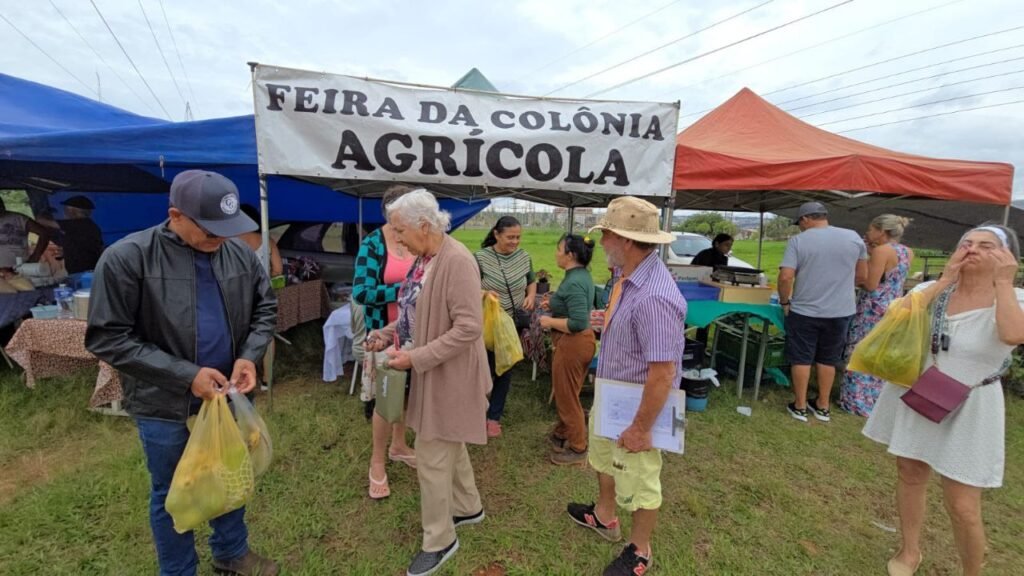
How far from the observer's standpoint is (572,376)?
10.3 ft

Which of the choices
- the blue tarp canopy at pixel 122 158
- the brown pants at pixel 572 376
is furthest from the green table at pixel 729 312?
the blue tarp canopy at pixel 122 158

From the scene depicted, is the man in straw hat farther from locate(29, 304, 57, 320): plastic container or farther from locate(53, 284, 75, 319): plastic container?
locate(29, 304, 57, 320): plastic container

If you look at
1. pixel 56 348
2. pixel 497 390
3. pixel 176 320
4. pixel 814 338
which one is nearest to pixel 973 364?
pixel 814 338

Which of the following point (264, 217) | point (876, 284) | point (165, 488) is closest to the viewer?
point (165, 488)

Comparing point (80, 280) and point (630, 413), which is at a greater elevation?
point (80, 280)

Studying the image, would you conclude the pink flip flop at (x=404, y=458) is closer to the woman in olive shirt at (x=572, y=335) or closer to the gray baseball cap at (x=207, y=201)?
the woman in olive shirt at (x=572, y=335)

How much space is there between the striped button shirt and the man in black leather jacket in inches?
57.4

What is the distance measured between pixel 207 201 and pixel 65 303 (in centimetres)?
338

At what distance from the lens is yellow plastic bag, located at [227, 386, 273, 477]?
1.74 m

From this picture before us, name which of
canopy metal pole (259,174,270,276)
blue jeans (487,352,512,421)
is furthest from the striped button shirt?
canopy metal pole (259,174,270,276)

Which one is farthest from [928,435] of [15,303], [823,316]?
[15,303]

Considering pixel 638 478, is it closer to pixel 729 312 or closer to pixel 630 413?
pixel 630 413

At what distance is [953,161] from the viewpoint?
14.6 feet

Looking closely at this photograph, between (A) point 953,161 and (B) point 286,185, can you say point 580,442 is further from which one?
(B) point 286,185
